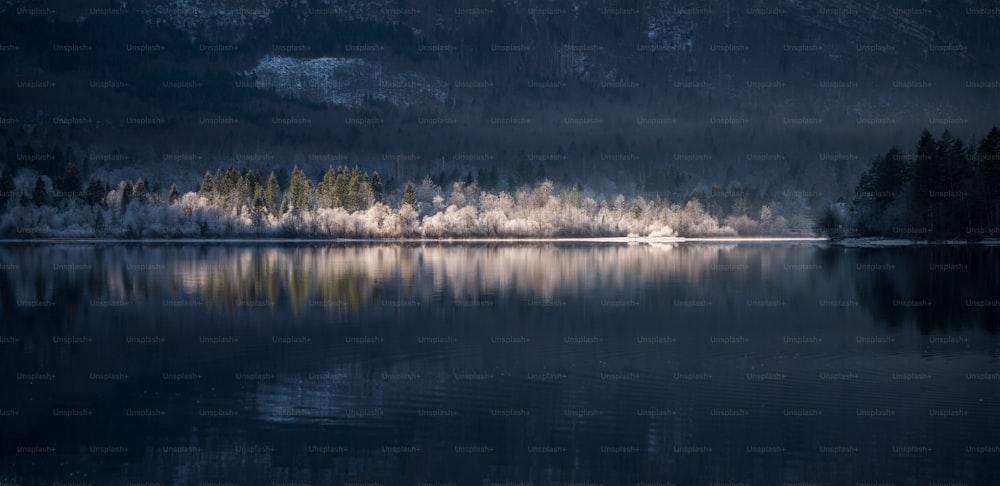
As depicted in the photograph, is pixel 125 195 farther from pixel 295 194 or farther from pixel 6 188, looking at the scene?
pixel 295 194

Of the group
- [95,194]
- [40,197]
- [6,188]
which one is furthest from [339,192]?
[6,188]

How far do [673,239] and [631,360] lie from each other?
120m

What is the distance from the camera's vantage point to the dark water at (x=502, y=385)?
887 inches

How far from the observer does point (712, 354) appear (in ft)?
116

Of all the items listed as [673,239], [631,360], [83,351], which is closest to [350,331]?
[83,351]

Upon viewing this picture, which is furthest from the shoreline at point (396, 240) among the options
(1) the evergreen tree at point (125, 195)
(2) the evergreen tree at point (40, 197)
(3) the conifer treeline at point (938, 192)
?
(3) the conifer treeline at point (938, 192)

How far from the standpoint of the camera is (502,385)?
30156 mm

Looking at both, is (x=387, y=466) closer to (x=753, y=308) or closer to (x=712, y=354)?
(x=712, y=354)

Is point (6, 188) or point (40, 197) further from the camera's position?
point (6, 188)

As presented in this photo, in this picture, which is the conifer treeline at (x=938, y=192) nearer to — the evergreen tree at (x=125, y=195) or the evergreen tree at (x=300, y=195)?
the evergreen tree at (x=300, y=195)

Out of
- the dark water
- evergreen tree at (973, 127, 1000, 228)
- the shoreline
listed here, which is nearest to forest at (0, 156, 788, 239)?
the shoreline

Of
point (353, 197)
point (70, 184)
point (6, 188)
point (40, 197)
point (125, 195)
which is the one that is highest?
point (70, 184)

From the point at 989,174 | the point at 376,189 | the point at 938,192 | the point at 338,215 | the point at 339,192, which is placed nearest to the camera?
the point at 989,174

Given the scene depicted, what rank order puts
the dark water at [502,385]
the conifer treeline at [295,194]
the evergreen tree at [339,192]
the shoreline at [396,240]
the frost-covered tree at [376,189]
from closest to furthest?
the dark water at [502,385], the shoreline at [396,240], the conifer treeline at [295,194], the evergreen tree at [339,192], the frost-covered tree at [376,189]
